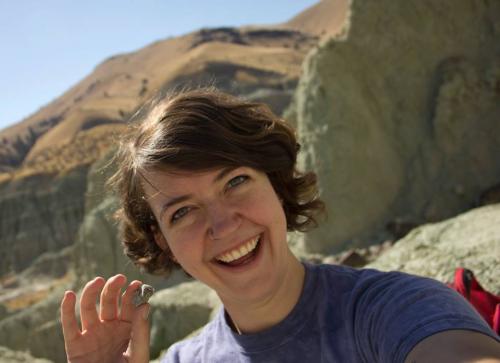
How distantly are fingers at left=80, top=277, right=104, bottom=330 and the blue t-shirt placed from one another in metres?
0.37

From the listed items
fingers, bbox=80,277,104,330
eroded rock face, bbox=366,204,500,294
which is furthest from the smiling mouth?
eroded rock face, bbox=366,204,500,294

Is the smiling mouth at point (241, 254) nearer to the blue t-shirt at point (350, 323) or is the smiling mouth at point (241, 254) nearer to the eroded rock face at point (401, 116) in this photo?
the blue t-shirt at point (350, 323)

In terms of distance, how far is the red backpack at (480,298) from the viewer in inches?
86.1

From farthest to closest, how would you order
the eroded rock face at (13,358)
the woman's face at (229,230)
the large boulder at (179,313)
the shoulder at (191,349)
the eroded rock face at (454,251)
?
the large boulder at (179,313) < the eroded rock face at (13,358) < the eroded rock face at (454,251) < the shoulder at (191,349) < the woman's face at (229,230)

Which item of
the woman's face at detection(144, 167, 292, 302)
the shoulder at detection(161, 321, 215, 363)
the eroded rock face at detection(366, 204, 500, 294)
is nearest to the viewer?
the woman's face at detection(144, 167, 292, 302)

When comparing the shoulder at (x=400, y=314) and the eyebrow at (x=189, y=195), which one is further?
the eyebrow at (x=189, y=195)

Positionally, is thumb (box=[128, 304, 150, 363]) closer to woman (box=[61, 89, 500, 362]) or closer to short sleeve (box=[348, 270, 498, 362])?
woman (box=[61, 89, 500, 362])

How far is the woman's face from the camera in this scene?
1598mm

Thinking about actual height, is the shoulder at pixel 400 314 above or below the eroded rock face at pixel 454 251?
→ above

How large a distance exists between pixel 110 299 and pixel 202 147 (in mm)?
682

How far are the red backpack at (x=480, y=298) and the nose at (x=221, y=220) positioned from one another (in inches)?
48.0

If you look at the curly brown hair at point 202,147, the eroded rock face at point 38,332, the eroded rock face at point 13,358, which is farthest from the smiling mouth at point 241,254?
the eroded rock face at point 38,332

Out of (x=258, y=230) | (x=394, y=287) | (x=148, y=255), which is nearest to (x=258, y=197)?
(x=258, y=230)

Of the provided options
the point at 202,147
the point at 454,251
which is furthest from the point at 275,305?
the point at 454,251
